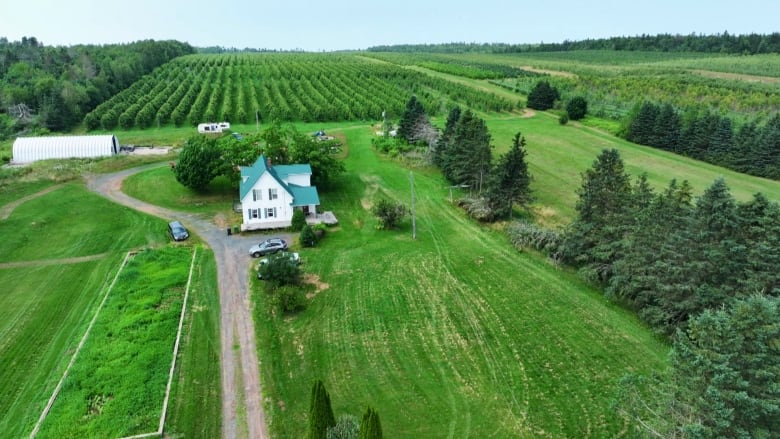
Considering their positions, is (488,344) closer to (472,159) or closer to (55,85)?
(472,159)

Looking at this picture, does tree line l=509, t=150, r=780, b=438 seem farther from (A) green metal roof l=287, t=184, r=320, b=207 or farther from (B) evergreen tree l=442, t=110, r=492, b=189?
(A) green metal roof l=287, t=184, r=320, b=207

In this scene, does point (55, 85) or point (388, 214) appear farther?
point (55, 85)

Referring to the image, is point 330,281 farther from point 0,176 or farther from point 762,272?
point 0,176

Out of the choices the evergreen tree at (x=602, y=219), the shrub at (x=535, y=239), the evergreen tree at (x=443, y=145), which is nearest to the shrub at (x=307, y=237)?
the shrub at (x=535, y=239)

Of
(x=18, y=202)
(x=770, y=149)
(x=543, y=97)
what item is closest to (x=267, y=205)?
(x=18, y=202)

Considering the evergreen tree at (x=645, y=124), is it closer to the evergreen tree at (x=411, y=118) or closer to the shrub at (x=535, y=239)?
the evergreen tree at (x=411, y=118)
